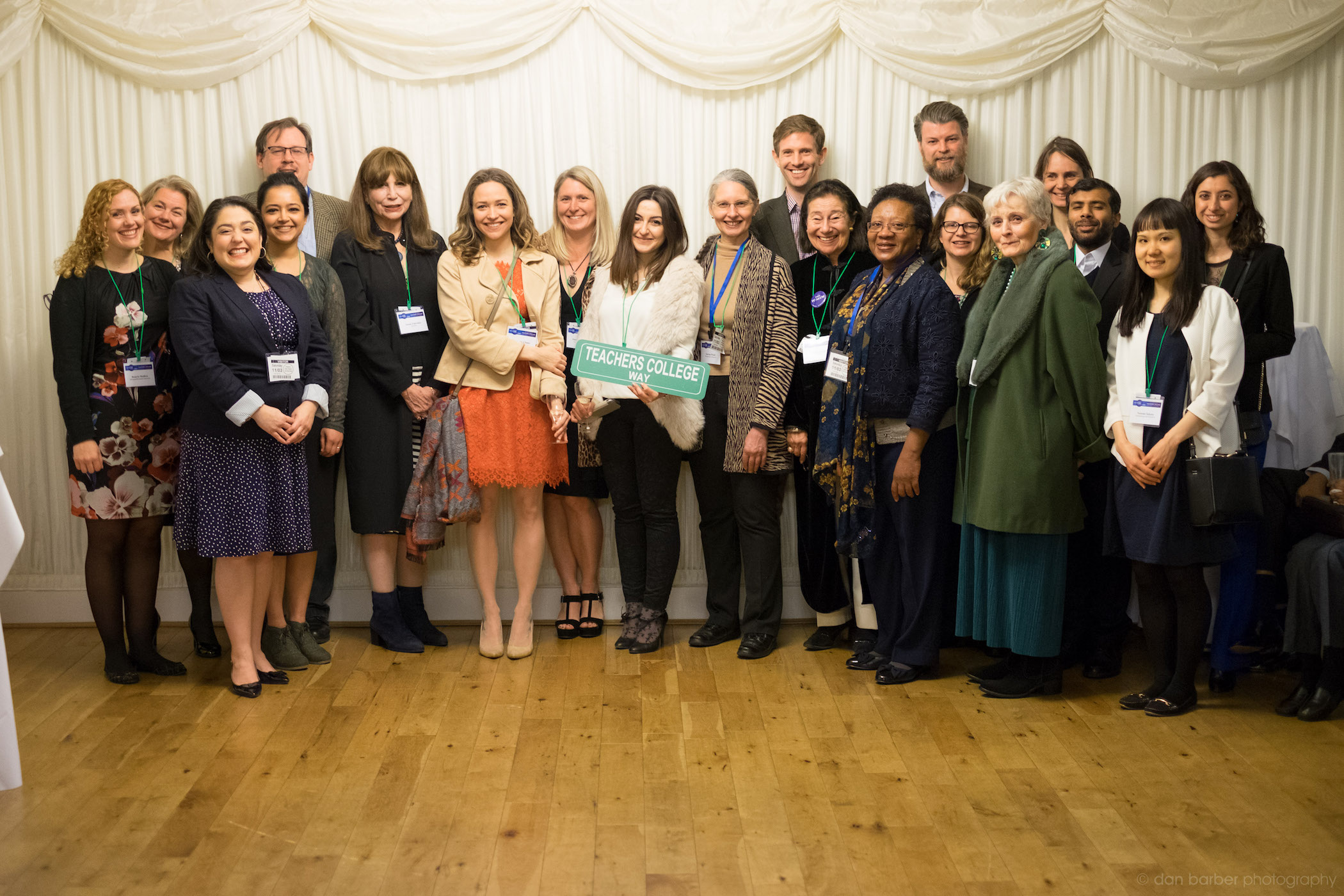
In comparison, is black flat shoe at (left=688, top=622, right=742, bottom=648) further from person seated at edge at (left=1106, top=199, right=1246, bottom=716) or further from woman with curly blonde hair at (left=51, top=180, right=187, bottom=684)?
woman with curly blonde hair at (left=51, top=180, right=187, bottom=684)

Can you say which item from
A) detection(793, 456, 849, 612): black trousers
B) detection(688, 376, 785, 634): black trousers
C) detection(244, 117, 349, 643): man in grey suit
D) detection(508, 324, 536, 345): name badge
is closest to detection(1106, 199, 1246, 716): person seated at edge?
detection(793, 456, 849, 612): black trousers

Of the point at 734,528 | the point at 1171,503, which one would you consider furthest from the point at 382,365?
the point at 1171,503

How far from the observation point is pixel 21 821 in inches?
110

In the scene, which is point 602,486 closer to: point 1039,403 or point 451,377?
point 451,377

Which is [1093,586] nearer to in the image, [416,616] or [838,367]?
[838,367]

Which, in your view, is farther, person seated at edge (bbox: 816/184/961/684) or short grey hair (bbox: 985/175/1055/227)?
person seated at edge (bbox: 816/184/961/684)

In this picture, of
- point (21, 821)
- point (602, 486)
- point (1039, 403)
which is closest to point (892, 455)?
point (1039, 403)

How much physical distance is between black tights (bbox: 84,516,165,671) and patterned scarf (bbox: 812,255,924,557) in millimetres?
2475

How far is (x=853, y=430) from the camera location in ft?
12.3

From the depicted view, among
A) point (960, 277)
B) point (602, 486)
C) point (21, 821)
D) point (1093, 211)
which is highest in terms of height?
point (1093, 211)

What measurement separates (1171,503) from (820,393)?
129 centimetres

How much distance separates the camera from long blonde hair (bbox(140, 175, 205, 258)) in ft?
12.9

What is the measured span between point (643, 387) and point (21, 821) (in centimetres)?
231

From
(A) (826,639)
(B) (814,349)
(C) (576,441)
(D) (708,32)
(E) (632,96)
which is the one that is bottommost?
(A) (826,639)
